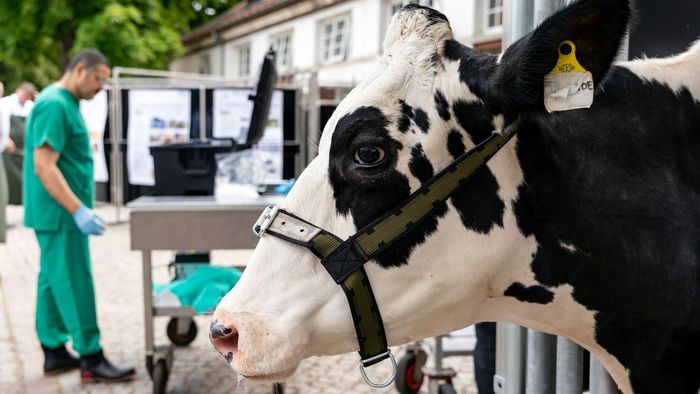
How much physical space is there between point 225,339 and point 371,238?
35cm

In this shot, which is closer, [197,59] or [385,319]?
[385,319]

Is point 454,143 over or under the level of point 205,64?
under

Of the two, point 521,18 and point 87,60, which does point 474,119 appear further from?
point 87,60

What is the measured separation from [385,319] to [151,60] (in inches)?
797

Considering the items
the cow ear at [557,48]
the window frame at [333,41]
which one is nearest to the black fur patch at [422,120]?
the cow ear at [557,48]

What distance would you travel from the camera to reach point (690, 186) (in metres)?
1.38

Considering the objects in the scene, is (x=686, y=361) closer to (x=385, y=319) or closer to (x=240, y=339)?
(x=385, y=319)

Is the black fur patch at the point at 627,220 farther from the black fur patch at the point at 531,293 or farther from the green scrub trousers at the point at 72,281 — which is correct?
the green scrub trousers at the point at 72,281

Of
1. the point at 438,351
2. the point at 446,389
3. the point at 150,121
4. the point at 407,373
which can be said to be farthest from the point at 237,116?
the point at 446,389

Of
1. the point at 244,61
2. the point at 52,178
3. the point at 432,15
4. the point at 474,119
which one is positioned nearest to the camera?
the point at 474,119

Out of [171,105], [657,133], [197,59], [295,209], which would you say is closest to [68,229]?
[295,209]

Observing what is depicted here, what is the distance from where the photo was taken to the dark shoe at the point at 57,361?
4566 mm

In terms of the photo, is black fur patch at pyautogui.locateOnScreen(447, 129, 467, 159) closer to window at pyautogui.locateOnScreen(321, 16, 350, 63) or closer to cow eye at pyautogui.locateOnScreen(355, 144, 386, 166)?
cow eye at pyautogui.locateOnScreen(355, 144, 386, 166)

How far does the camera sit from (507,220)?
138cm
